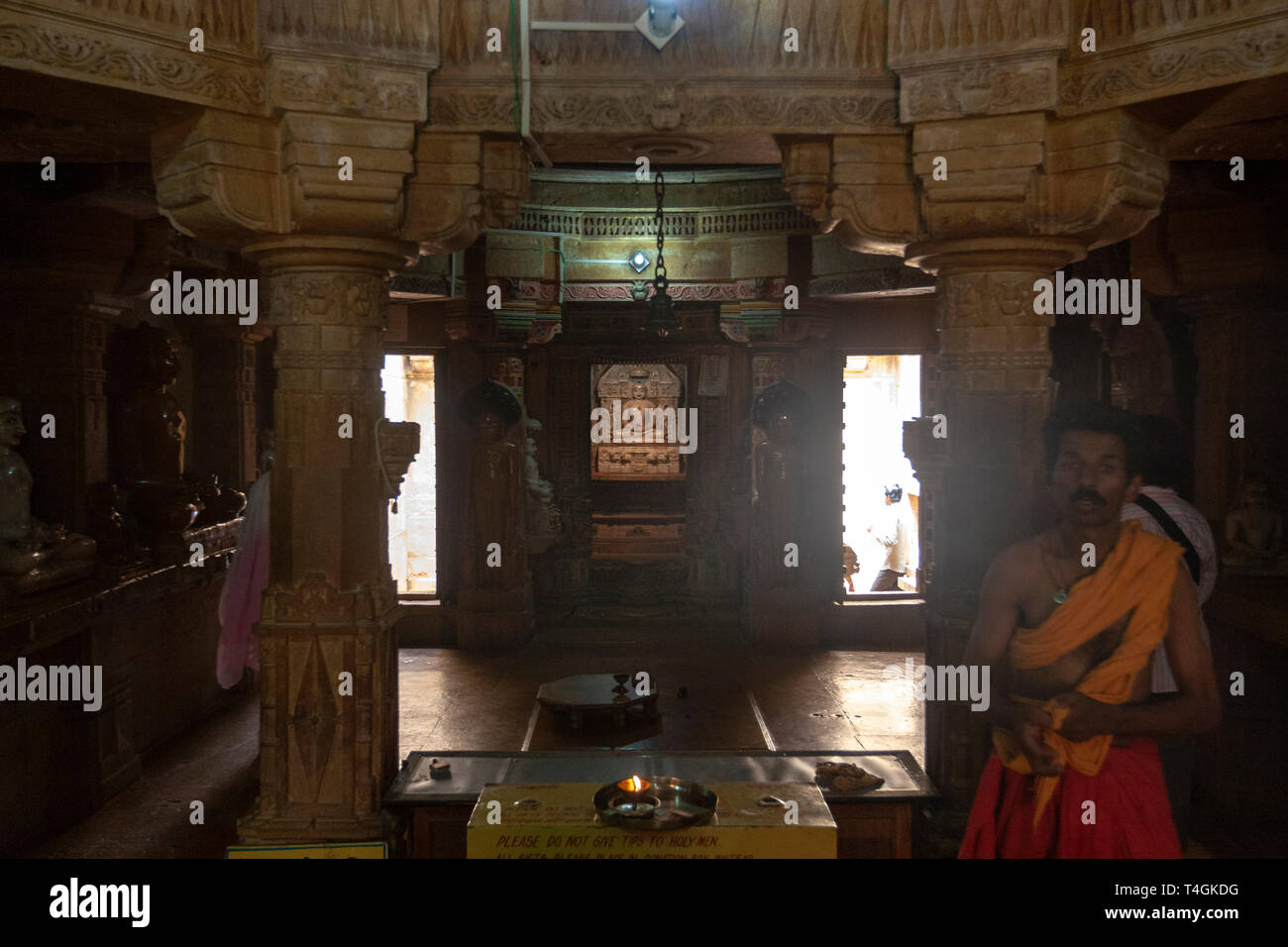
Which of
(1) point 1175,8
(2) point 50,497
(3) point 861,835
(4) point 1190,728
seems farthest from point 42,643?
(1) point 1175,8

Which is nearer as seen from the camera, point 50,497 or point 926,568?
point 50,497

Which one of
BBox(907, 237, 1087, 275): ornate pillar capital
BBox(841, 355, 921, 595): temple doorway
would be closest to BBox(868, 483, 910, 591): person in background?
BBox(841, 355, 921, 595): temple doorway

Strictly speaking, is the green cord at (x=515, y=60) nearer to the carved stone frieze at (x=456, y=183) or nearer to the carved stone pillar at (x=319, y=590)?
the carved stone frieze at (x=456, y=183)

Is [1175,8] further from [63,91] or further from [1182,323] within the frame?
[63,91]

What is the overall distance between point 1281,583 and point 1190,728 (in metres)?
2.85

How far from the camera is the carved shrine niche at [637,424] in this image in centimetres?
1048

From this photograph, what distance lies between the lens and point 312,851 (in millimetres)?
3760

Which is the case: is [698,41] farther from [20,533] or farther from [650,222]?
[650,222]

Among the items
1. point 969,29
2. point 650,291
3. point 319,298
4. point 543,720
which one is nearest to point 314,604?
point 319,298

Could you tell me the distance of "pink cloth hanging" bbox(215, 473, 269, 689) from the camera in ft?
16.9

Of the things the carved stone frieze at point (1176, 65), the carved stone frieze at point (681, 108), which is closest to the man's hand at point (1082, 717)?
the carved stone frieze at point (1176, 65)

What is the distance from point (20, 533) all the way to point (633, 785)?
374 centimetres

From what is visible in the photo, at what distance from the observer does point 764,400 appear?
8.60 meters

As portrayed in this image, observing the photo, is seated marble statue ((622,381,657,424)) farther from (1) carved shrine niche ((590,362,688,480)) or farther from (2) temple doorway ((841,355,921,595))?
(2) temple doorway ((841,355,921,595))
